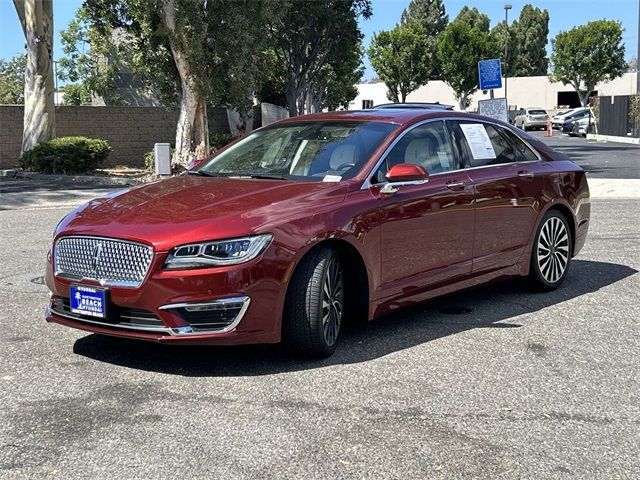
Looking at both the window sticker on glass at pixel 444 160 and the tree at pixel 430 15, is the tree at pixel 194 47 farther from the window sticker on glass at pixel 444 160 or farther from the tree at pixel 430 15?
the tree at pixel 430 15

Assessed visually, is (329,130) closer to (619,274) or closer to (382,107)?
(382,107)

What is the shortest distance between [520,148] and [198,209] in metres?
3.44

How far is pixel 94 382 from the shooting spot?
4.61 m

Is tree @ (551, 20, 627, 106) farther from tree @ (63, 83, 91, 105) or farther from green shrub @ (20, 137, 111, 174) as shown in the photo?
green shrub @ (20, 137, 111, 174)

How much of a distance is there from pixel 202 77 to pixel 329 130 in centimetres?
1501

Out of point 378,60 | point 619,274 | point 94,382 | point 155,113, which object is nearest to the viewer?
point 94,382

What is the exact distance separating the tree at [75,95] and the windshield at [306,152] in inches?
1945

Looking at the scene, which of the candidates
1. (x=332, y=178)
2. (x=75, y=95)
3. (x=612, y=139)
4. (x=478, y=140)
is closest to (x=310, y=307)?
(x=332, y=178)

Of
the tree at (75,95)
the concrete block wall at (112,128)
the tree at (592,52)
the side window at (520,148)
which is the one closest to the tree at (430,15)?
the tree at (592,52)

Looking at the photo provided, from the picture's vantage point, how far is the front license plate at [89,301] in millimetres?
4629

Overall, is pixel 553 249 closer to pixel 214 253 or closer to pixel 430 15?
pixel 214 253

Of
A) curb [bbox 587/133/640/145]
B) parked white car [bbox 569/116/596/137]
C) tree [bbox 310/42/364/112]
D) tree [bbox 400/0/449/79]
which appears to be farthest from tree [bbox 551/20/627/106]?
tree [bbox 400/0/449/79]

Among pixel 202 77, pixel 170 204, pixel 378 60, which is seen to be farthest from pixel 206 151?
pixel 378 60

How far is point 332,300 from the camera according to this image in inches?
199
